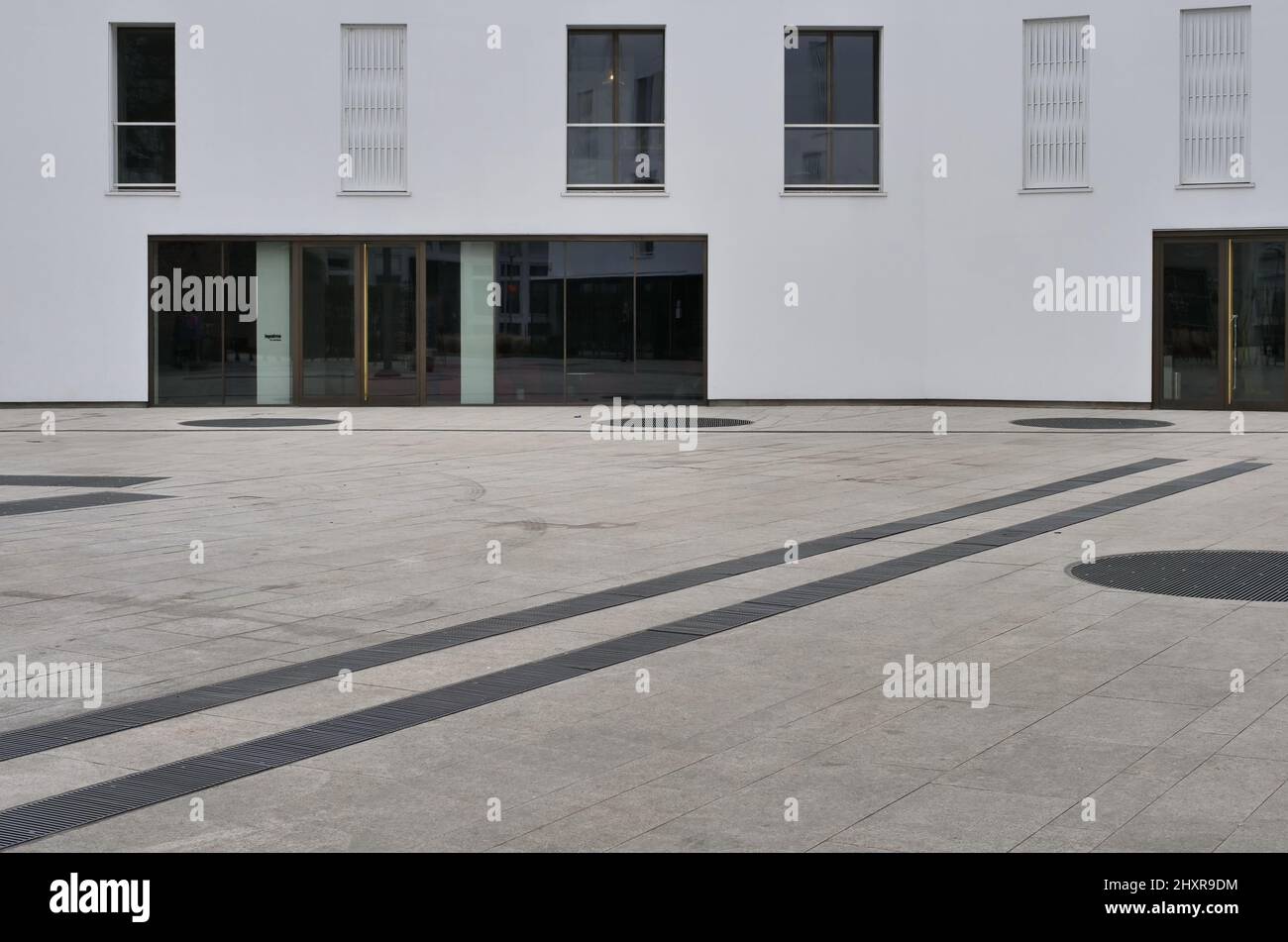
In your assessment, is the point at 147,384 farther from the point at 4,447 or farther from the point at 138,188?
the point at 4,447

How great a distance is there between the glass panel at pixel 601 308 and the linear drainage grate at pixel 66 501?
13.6 meters

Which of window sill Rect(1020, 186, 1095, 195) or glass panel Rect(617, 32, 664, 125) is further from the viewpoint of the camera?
glass panel Rect(617, 32, 664, 125)

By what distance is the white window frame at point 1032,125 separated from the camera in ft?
83.5

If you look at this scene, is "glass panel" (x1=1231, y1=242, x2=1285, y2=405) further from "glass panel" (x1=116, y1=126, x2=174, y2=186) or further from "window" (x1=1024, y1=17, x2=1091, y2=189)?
"glass panel" (x1=116, y1=126, x2=174, y2=186)

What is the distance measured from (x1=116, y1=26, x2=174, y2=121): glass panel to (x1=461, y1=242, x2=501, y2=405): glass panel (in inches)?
225

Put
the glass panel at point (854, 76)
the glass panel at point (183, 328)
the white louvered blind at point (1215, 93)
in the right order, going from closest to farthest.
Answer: the white louvered blind at point (1215, 93)
the glass panel at point (183, 328)
the glass panel at point (854, 76)

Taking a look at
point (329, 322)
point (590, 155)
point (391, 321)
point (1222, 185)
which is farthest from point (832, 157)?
point (329, 322)

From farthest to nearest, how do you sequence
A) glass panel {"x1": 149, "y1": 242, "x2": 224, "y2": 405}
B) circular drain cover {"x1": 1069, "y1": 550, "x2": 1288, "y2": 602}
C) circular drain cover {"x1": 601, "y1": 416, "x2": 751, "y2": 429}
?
1. glass panel {"x1": 149, "y1": 242, "x2": 224, "y2": 405}
2. circular drain cover {"x1": 601, "y1": 416, "x2": 751, "y2": 429}
3. circular drain cover {"x1": 1069, "y1": 550, "x2": 1288, "y2": 602}

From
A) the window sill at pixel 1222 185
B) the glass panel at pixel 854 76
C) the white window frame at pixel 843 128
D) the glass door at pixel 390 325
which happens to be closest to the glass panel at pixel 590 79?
the white window frame at pixel 843 128

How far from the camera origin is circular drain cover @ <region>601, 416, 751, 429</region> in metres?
22.5

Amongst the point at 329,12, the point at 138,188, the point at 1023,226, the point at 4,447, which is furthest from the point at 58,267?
the point at 1023,226

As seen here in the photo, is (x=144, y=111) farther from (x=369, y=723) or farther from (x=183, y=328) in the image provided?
(x=369, y=723)

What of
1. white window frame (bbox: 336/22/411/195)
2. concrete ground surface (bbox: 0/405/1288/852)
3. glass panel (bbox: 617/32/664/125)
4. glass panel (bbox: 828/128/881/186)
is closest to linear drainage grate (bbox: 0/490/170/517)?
concrete ground surface (bbox: 0/405/1288/852)

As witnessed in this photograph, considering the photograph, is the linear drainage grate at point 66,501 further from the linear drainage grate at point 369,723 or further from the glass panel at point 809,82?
the glass panel at point 809,82
